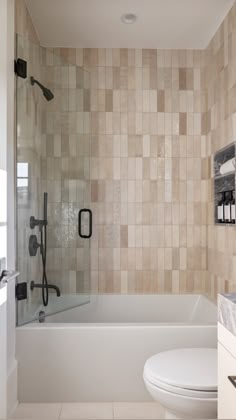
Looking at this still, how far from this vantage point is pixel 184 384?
186 cm

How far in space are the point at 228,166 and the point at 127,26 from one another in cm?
131

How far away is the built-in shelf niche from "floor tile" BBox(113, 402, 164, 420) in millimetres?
1243

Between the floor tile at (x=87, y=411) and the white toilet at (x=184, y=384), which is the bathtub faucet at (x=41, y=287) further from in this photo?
the white toilet at (x=184, y=384)

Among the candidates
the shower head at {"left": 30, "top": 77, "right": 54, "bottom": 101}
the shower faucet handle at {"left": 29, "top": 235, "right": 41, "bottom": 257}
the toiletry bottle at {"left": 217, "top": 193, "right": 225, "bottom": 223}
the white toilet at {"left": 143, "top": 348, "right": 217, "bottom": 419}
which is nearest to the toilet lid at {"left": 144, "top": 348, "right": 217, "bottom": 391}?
the white toilet at {"left": 143, "top": 348, "right": 217, "bottom": 419}

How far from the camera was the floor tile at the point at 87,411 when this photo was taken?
2.39 meters

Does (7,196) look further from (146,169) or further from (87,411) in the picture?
(146,169)

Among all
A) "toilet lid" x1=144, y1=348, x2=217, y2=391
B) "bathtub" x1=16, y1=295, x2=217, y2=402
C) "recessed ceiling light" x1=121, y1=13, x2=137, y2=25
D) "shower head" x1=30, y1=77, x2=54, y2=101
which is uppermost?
"recessed ceiling light" x1=121, y1=13, x2=137, y2=25

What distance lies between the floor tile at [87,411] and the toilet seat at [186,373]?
55cm

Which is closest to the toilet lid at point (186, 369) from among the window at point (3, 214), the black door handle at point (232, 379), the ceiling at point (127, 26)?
the black door handle at point (232, 379)

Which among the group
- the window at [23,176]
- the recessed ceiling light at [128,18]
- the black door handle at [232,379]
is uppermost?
the recessed ceiling light at [128,18]

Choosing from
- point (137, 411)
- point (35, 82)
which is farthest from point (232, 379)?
point (35, 82)

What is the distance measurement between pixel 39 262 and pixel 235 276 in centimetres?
128

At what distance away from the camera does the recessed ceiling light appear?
305 cm

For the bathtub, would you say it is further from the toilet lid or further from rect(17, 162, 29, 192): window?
rect(17, 162, 29, 192): window
